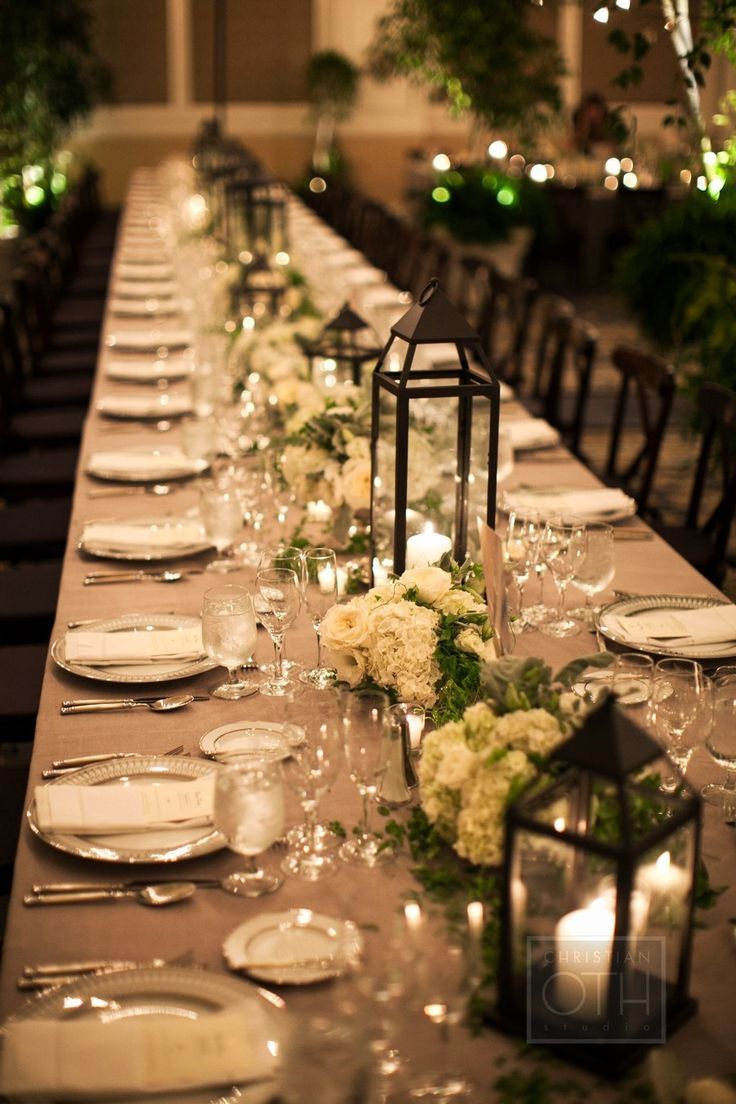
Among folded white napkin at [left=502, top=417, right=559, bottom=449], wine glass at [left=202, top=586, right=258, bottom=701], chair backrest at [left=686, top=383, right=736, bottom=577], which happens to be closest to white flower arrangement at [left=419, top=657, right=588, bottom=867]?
wine glass at [left=202, top=586, right=258, bottom=701]

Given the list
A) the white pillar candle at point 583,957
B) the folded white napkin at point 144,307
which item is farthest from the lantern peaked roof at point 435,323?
the folded white napkin at point 144,307

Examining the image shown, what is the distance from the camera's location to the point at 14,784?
99.3 inches

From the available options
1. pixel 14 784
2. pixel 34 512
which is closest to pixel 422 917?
pixel 14 784

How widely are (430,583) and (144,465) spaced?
5.24 ft

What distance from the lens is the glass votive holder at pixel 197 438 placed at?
3229 millimetres

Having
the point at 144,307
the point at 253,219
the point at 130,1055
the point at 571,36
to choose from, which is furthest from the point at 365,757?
the point at 571,36

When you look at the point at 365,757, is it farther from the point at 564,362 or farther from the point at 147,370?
the point at 564,362

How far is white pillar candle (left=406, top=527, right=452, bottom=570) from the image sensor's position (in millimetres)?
2311

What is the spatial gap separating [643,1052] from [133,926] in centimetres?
60

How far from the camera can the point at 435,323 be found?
7.13 ft

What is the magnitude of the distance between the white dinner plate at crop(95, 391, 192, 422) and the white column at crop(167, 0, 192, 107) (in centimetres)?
1300

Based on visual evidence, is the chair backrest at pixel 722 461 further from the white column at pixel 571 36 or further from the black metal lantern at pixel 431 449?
the white column at pixel 571 36

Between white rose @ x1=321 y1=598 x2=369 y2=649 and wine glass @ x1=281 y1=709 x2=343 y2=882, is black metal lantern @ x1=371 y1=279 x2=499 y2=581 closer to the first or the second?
white rose @ x1=321 y1=598 x2=369 y2=649

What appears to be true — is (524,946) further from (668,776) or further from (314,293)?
(314,293)
